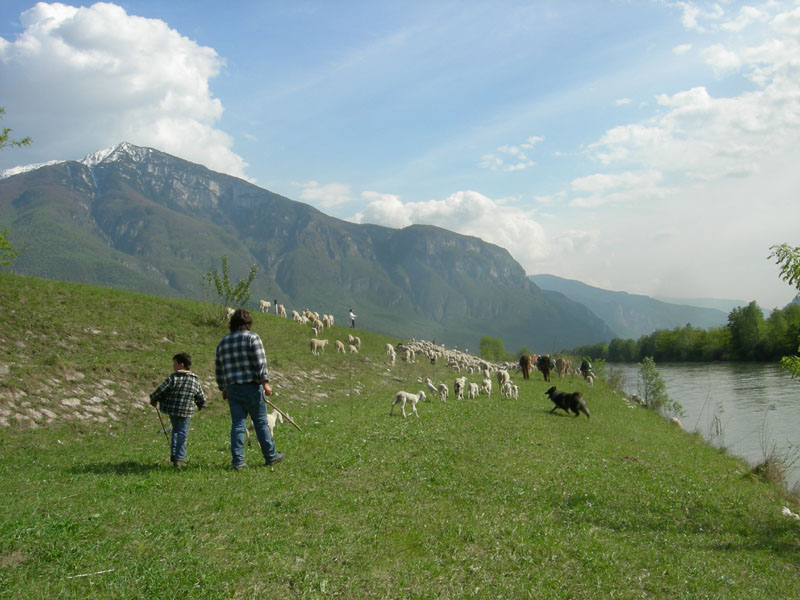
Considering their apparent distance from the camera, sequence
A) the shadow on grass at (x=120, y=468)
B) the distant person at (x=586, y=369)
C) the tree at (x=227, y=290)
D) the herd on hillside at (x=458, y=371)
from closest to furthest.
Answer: the shadow on grass at (x=120, y=468) < the herd on hillside at (x=458, y=371) < the tree at (x=227, y=290) < the distant person at (x=586, y=369)

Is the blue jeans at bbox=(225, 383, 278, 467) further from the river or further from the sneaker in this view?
the river

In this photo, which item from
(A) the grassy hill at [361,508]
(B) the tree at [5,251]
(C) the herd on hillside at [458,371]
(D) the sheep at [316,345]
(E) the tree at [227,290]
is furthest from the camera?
(D) the sheep at [316,345]

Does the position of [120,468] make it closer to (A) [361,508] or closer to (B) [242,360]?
(B) [242,360]

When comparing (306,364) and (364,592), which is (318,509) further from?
(306,364)

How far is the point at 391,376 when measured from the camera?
3612 cm

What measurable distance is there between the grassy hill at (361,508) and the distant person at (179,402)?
1.82ft

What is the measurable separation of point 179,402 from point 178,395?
0.51ft

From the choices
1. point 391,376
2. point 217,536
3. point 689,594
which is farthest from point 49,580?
point 391,376

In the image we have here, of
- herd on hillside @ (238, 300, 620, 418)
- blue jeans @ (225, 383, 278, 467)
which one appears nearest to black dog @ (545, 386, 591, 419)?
herd on hillside @ (238, 300, 620, 418)

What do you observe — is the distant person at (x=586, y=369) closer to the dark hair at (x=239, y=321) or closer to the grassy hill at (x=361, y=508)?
the grassy hill at (x=361, y=508)

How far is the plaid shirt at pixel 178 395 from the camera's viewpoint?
1054 centimetres

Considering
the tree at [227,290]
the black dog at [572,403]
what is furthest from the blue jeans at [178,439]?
the tree at [227,290]

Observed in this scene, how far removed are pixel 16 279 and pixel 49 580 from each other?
2732 centimetres

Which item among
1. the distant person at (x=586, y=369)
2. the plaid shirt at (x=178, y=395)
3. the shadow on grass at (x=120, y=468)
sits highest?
the plaid shirt at (x=178, y=395)
